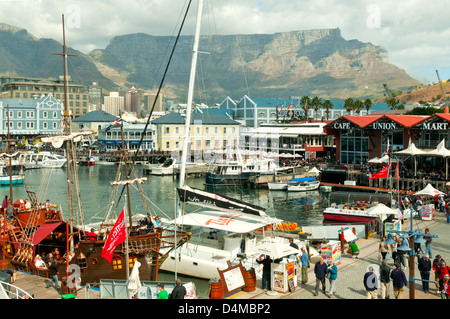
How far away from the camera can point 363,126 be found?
59656mm

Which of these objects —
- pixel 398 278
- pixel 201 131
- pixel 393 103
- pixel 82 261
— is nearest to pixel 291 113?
pixel 393 103

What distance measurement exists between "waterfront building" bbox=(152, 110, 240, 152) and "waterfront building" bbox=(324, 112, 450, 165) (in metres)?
34.7

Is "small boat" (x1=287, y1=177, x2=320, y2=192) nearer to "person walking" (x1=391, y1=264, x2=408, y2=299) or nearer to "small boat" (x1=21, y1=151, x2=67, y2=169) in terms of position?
"person walking" (x1=391, y1=264, x2=408, y2=299)

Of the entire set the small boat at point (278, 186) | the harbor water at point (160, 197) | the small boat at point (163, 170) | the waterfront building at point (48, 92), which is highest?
the waterfront building at point (48, 92)

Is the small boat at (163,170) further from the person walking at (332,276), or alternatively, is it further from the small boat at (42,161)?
the person walking at (332,276)

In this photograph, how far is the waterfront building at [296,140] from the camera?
3359 inches

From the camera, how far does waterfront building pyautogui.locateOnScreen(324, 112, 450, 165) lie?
5406cm

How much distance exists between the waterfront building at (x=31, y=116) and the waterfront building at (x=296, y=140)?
182ft

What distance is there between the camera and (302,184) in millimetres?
59812

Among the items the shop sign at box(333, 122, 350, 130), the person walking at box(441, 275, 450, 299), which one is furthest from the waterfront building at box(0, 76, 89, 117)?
the person walking at box(441, 275, 450, 299)

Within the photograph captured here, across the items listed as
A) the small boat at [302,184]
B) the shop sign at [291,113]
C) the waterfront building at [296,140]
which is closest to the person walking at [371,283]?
the small boat at [302,184]

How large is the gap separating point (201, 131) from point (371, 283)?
276ft
